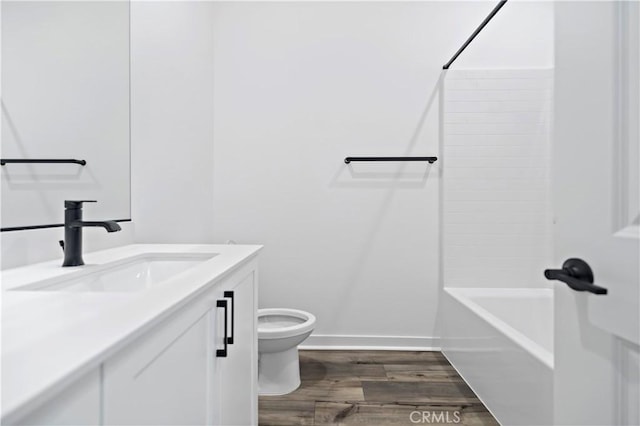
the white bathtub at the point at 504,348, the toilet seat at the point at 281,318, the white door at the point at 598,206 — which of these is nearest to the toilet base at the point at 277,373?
the toilet seat at the point at 281,318

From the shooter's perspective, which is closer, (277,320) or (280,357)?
(280,357)

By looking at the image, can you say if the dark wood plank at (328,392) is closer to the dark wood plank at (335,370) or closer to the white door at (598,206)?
the dark wood plank at (335,370)

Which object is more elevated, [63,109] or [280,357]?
[63,109]

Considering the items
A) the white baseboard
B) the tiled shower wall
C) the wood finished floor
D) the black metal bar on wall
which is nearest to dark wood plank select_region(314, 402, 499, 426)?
the wood finished floor

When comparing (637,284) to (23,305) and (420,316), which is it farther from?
(420,316)

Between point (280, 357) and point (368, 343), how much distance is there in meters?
0.78

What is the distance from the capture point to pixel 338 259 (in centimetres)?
254

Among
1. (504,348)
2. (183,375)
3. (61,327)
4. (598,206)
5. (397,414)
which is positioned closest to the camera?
(61,327)

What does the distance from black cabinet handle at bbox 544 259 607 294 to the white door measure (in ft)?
0.04

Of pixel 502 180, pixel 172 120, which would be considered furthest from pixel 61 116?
pixel 502 180

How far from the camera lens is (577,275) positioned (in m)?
0.69

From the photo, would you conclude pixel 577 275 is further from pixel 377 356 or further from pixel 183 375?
pixel 377 356

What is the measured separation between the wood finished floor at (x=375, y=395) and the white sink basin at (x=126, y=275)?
834 millimetres

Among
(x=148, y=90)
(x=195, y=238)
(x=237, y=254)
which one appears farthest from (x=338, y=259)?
(x=148, y=90)
